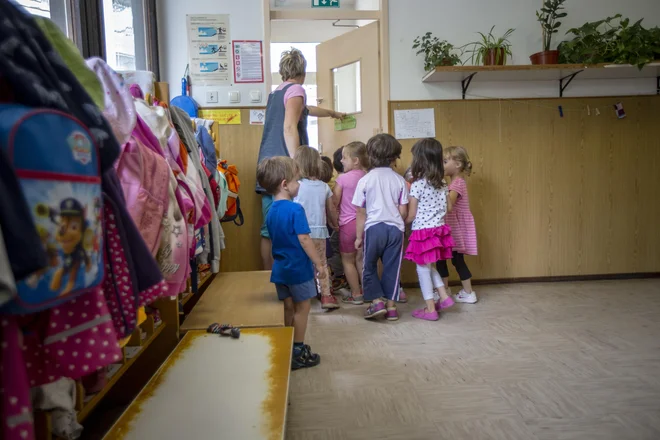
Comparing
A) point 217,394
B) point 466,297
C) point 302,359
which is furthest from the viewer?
point 466,297

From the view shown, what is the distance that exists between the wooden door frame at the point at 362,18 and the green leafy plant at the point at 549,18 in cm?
113

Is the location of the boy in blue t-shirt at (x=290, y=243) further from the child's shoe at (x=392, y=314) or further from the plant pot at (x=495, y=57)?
the plant pot at (x=495, y=57)

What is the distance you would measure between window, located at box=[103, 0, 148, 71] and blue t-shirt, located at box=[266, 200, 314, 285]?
1.15 m

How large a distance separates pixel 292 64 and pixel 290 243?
4.53ft

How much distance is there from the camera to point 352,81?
4094 mm

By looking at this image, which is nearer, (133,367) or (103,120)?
(103,120)

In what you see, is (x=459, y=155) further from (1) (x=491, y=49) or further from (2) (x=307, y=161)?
(2) (x=307, y=161)

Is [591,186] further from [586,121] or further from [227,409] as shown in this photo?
[227,409]

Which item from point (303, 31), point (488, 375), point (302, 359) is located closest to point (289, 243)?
point (302, 359)

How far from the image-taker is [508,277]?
13.0ft

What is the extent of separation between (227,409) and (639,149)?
398 cm

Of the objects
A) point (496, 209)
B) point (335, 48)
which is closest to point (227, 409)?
point (496, 209)

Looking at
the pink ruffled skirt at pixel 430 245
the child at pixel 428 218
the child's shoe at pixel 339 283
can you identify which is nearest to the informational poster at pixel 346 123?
the child at pixel 428 218

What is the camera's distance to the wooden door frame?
367cm
